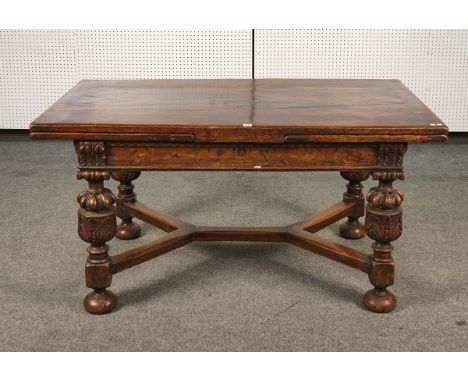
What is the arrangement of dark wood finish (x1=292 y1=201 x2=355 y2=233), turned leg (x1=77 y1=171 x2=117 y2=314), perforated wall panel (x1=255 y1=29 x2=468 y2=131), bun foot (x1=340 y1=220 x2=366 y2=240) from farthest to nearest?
perforated wall panel (x1=255 y1=29 x2=468 y2=131) < bun foot (x1=340 y1=220 x2=366 y2=240) < dark wood finish (x1=292 y1=201 x2=355 y2=233) < turned leg (x1=77 y1=171 x2=117 y2=314)

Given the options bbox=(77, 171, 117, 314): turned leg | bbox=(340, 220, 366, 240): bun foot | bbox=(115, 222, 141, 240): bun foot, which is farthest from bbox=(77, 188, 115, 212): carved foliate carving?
bbox=(340, 220, 366, 240): bun foot

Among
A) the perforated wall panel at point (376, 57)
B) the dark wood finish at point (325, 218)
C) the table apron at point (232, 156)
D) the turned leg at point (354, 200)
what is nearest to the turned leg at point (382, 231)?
the table apron at point (232, 156)

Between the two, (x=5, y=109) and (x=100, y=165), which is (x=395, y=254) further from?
(x=5, y=109)

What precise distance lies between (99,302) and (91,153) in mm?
604

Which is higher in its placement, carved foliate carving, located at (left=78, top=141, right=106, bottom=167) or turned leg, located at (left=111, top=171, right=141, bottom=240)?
carved foliate carving, located at (left=78, top=141, right=106, bottom=167)

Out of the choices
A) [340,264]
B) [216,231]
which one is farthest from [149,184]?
[340,264]

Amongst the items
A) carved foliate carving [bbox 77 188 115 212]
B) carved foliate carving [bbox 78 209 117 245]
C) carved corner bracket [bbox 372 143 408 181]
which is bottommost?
carved foliate carving [bbox 78 209 117 245]

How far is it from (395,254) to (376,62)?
7.48 ft

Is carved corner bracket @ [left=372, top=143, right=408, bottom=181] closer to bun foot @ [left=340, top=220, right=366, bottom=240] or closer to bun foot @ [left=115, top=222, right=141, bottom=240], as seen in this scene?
bun foot @ [left=340, top=220, right=366, bottom=240]

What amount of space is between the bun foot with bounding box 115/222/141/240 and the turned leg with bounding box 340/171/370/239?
102 centimetres

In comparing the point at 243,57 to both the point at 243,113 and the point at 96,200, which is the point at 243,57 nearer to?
the point at 243,113

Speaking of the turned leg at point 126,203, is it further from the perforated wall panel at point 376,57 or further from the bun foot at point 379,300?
the perforated wall panel at point 376,57

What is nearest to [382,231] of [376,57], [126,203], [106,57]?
[126,203]

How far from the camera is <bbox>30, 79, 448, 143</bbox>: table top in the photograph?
272 cm
